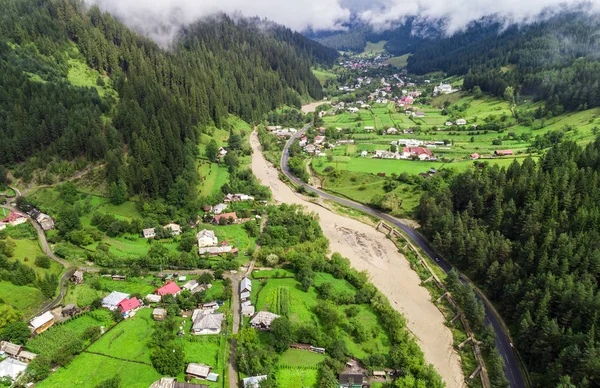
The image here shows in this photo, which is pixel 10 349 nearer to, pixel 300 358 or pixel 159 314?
pixel 159 314

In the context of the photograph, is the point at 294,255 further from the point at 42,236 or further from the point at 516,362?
the point at 42,236

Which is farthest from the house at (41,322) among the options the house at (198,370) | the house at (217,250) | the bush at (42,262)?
the house at (217,250)

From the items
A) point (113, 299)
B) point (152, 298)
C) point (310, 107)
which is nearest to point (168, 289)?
point (152, 298)

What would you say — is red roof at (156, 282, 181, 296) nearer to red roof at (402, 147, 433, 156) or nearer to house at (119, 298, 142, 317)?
house at (119, 298, 142, 317)

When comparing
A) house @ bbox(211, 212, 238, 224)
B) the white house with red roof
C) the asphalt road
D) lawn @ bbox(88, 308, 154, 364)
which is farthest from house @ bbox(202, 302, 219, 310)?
the white house with red roof

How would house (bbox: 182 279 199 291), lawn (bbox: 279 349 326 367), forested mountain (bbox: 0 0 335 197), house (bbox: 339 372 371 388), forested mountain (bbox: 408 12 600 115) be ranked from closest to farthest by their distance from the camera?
house (bbox: 339 372 371 388) < lawn (bbox: 279 349 326 367) < house (bbox: 182 279 199 291) < forested mountain (bbox: 0 0 335 197) < forested mountain (bbox: 408 12 600 115)
